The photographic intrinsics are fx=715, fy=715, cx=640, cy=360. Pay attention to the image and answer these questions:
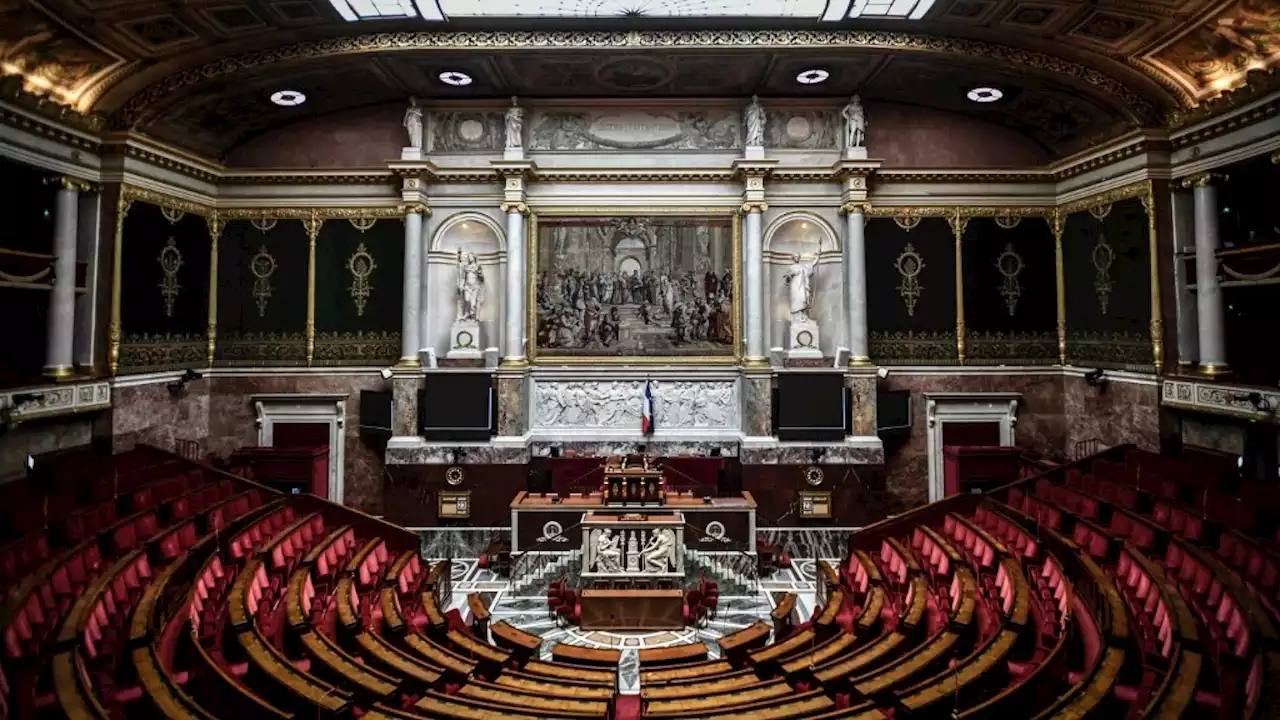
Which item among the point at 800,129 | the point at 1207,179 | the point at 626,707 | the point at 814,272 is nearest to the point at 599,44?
the point at 800,129

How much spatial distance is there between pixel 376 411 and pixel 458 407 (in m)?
2.05

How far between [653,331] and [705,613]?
24.4 feet

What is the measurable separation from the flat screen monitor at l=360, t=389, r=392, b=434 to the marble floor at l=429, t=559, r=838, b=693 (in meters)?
4.00

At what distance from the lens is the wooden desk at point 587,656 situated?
8461 millimetres

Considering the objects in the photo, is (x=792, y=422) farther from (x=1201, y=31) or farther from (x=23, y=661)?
(x=23, y=661)

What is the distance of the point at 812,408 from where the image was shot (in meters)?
16.1

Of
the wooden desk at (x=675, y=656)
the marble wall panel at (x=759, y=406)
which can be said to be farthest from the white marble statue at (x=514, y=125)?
the wooden desk at (x=675, y=656)

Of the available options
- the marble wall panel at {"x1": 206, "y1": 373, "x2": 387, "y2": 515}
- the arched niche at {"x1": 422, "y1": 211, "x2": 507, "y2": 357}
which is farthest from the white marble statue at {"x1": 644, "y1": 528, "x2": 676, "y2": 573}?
the marble wall panel at {"x1": 206, "y1": 373, "x2": 387, "y2": 515}

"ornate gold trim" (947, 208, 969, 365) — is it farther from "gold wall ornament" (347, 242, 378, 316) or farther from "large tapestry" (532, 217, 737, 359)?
"gold wall ornament" (347, 242, 378, 316)

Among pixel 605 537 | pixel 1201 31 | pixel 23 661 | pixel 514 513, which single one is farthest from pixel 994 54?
pixel 23 661

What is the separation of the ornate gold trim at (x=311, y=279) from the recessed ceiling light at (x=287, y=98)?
95.6 inches

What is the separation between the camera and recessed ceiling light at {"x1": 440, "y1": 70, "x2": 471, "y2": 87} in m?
15.4

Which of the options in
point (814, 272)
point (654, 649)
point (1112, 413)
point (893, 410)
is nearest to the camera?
point (654, 649)

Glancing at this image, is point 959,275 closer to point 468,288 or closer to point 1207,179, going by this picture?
point 1207,179
